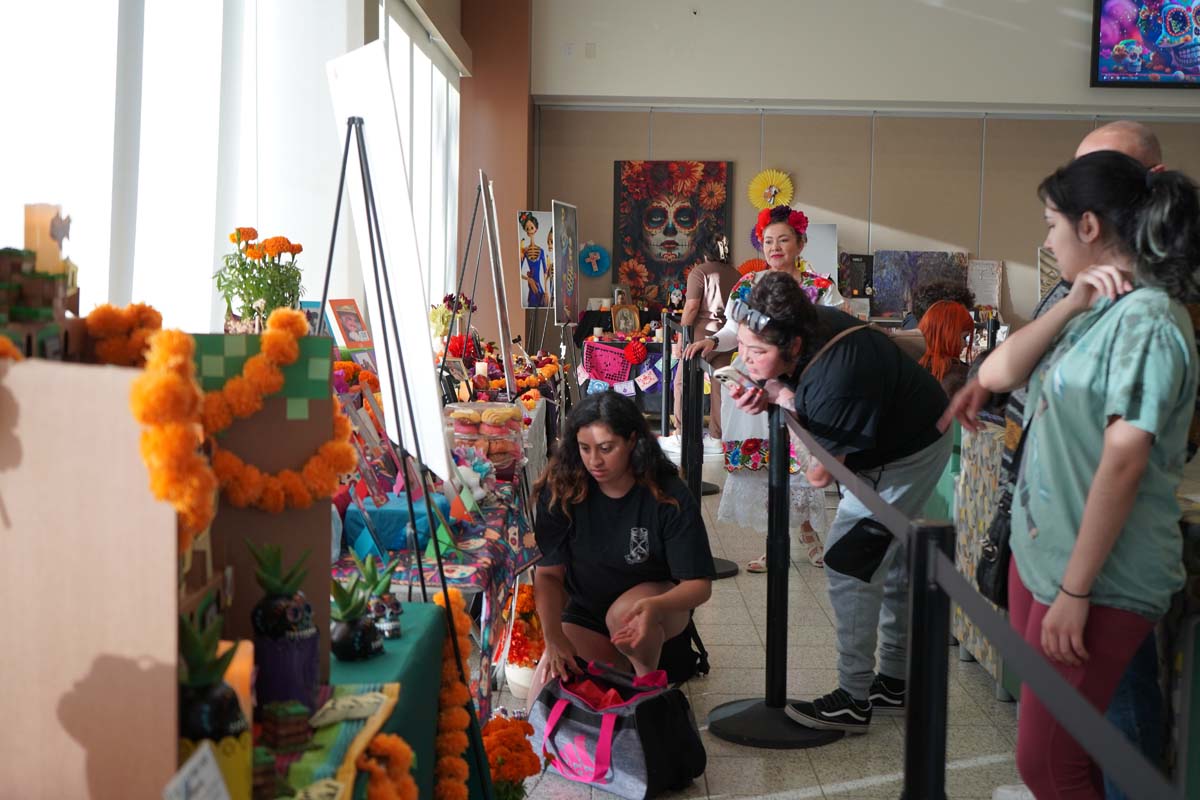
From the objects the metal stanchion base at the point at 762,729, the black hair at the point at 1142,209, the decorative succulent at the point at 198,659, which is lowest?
the metal stanchion base at the point at 762,729

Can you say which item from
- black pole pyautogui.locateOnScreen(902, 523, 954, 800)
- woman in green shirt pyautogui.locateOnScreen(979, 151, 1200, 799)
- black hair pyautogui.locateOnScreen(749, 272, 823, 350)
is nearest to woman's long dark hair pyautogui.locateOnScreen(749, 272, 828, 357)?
black hair pyautogui.locateOnScreen(749, 272, 823, 350)

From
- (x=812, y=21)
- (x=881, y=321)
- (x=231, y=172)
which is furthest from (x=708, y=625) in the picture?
(x=812, y=21)

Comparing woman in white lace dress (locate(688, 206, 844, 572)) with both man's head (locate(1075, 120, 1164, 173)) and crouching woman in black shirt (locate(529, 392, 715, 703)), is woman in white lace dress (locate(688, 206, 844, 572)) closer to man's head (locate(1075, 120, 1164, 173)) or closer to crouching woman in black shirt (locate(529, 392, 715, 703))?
crouching woman in black shirt (locate(529, 392, 715, 703))

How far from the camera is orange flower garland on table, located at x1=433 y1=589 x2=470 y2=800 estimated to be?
1764mm

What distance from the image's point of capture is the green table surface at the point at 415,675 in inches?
59.9

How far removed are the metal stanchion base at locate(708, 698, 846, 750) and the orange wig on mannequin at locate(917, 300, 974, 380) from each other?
2184 mm

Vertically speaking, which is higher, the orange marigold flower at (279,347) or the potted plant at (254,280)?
the potted plant at (254,280)

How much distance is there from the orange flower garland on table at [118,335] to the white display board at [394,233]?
51 centimetres

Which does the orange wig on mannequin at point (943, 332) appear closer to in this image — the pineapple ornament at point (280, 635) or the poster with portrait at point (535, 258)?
the poster with portrait at point (535, 258)

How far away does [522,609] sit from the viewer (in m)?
3.32

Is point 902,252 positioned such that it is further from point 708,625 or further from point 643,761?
point 643,761

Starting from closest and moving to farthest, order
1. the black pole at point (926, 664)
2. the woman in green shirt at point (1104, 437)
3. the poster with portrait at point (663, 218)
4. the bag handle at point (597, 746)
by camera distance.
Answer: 1. the black pole at point (926, 664)
2. the woman in green shirt at point (1104, 437)
3. the bag handle at point (597, 746)
4. the poster with portrait at point (663, 218)

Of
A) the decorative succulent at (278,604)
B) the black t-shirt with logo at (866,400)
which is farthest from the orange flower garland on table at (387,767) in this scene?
the black t-shirt with logo at (866,400)

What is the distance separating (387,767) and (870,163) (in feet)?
33.3
